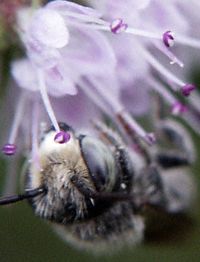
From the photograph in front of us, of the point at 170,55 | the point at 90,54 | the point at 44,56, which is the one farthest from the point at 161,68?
the point at 44,56

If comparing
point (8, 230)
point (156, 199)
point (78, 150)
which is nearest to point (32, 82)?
point (78, 150)

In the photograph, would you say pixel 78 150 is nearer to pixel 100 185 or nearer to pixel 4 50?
pixel 100 185

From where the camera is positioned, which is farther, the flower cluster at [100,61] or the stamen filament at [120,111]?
the stamen filament at [120,111]

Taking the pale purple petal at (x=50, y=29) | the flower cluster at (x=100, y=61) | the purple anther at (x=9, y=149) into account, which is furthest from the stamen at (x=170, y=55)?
the purple anther at (x=9, y=149)

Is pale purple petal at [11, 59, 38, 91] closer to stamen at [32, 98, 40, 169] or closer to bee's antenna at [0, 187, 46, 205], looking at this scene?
stamen at [32, 98, 40, 169]

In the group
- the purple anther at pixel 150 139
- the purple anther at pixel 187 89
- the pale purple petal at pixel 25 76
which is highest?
the pale purple petal at pixel 25 76

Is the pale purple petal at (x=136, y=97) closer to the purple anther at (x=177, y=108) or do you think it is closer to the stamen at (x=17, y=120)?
the purple anther at (x=177, y=108)

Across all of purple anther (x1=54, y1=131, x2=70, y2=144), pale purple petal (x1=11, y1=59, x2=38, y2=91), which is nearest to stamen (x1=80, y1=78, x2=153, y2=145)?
pale purple petal (x1=11, y1=59, x2=38, y2=91)

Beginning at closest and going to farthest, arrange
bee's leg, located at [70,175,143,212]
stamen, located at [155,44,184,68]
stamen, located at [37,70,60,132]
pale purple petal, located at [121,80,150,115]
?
bee's leg, located at [70,175,143,212], stamen, located at [37,70,60,132], stamen, located at [155,44,184,68], pale purple petal, located at [121,80,150,115]
